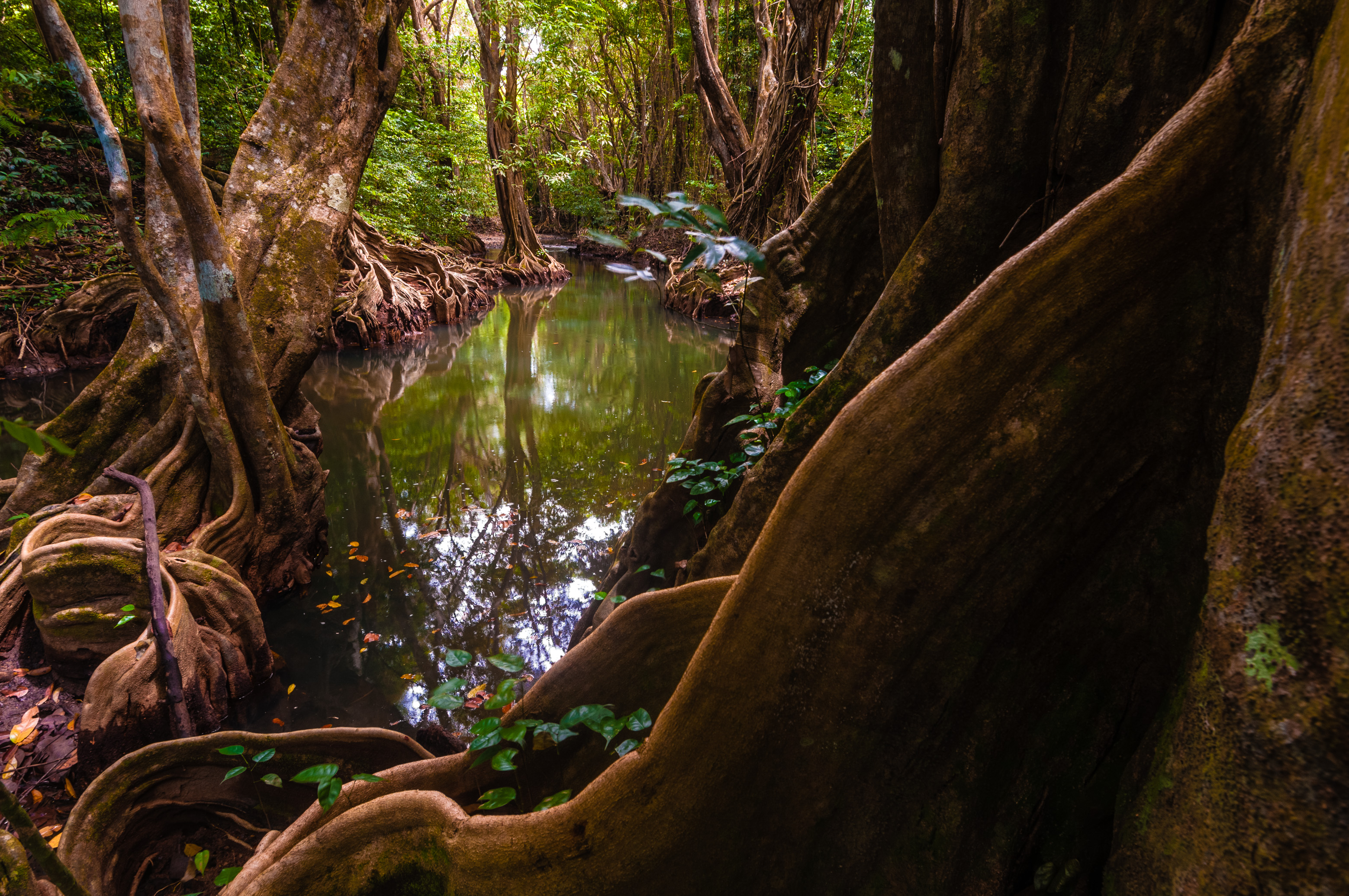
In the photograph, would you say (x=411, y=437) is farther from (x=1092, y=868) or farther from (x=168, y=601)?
(x=1092, y=868)

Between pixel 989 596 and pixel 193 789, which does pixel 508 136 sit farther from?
pixel 989 596

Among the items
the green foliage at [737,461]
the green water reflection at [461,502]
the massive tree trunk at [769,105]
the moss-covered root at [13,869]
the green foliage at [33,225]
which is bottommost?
the green water reflection at [461,502]

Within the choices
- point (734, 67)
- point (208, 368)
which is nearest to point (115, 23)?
point (208, 368)

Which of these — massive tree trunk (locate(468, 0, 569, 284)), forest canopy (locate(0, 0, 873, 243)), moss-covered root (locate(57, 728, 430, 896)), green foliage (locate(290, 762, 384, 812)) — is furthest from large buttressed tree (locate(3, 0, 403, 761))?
massive tree trunk (locate(468, 0, 569, 284))

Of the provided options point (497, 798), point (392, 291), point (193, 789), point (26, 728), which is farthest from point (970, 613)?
point (392, 291)

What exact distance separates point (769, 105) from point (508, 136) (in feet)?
44.7

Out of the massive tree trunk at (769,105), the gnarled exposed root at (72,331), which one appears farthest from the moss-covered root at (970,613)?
the gnarled exposed root at (72,331)

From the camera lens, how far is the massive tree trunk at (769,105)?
588cm

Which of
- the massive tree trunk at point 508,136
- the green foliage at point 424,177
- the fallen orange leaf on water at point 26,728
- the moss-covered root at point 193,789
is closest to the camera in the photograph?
the moss-covered root at point 193,789

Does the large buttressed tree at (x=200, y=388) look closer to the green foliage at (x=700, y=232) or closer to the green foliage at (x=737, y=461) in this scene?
the green foliage at (x=737, y=461)

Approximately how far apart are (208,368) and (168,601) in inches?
57.4

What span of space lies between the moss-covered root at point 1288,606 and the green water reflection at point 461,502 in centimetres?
320

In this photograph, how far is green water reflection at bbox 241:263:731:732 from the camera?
145 inches

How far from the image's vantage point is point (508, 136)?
17703mm
